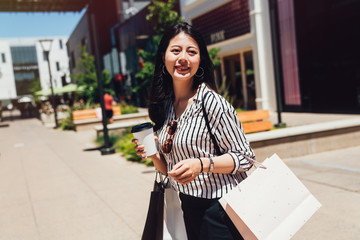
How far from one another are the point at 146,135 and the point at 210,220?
54cm

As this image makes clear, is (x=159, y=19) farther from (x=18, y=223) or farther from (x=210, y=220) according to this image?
(x=210, y=220)

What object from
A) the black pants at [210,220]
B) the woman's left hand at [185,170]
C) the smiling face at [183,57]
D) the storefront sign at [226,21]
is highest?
the storefront sign at [226,21]

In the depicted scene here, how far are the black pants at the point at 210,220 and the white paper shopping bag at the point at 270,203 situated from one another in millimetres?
119

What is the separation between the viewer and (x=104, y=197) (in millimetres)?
5777

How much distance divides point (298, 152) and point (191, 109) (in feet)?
20.0

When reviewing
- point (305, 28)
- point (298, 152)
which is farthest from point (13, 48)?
point (298, 152)

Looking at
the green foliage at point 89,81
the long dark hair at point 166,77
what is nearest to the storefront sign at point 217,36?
the green foliage at point 89,81

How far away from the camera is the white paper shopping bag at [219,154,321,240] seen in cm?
169

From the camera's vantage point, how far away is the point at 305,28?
1464 cm

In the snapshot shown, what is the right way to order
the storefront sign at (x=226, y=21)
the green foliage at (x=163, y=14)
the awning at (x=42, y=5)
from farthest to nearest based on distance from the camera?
1. the awning at (x=42, y=5)
2. the storefront sign at (x=226, y=21)
3. the green foliage at (x=163, y=14)

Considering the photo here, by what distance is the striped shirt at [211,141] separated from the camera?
1799mm

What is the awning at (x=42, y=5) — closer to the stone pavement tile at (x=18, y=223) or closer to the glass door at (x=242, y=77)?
the glass door at (x=242, y=77)

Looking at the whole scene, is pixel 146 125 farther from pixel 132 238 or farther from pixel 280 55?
pixel 280 55

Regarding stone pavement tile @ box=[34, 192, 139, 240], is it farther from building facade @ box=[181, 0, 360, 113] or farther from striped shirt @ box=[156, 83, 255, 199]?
building facade @ box=[181, 0, 360, 113]
